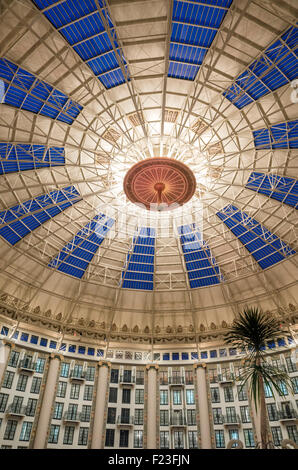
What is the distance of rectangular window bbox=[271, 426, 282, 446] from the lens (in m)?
36.4

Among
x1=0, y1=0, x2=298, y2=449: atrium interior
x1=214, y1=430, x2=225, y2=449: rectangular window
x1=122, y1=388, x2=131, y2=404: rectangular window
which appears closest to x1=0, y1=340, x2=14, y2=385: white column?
x1=0, y1=0, x2=298, y2=449: atrium interior

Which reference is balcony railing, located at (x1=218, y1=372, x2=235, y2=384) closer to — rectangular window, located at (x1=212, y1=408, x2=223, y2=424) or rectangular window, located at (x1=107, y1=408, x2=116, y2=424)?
rectangular window, located at (x1=212, y1=408, x2=223, y2=424)

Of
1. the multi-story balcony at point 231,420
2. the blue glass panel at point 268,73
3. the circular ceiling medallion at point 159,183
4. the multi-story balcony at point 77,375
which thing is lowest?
the multi-story balcony at point 231,420

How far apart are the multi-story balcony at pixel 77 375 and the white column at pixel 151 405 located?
8.61 meters

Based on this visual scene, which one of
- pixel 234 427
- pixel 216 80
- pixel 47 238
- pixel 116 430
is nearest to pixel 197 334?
pixel 234 427

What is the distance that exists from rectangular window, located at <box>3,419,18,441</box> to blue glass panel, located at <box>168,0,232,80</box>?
129 ft

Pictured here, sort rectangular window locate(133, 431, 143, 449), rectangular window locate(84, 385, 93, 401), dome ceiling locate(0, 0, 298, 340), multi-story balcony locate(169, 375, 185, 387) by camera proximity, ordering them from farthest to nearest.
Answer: multi-story balcony locate(169, 375, 185, 387) < rectangular window locate(84, 385, 93, 401) < rectangular window locate(133, 431, 143, 449) < dome ceiling locate(0, 0, 298, 340)

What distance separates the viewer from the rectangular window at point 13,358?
38809 mm

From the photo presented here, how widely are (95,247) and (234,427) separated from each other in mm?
27898

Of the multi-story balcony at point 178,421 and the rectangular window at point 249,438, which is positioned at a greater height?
the multi-story balcony at point 178,421

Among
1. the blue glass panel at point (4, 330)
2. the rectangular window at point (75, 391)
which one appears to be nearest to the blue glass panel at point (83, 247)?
the blue glass panel at point (4, 330)

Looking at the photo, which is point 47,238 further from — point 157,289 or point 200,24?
point 200,24

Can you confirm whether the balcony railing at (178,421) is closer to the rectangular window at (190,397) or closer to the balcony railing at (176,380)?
the rectangular window at (190,397)

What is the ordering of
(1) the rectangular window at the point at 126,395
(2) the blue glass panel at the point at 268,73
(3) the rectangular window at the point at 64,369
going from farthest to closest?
(1) the rectangular window at the point at 126,395 → (3) the rectangular window at the point at 64,369 → (2) the blue glass panel at the point at 268,73
